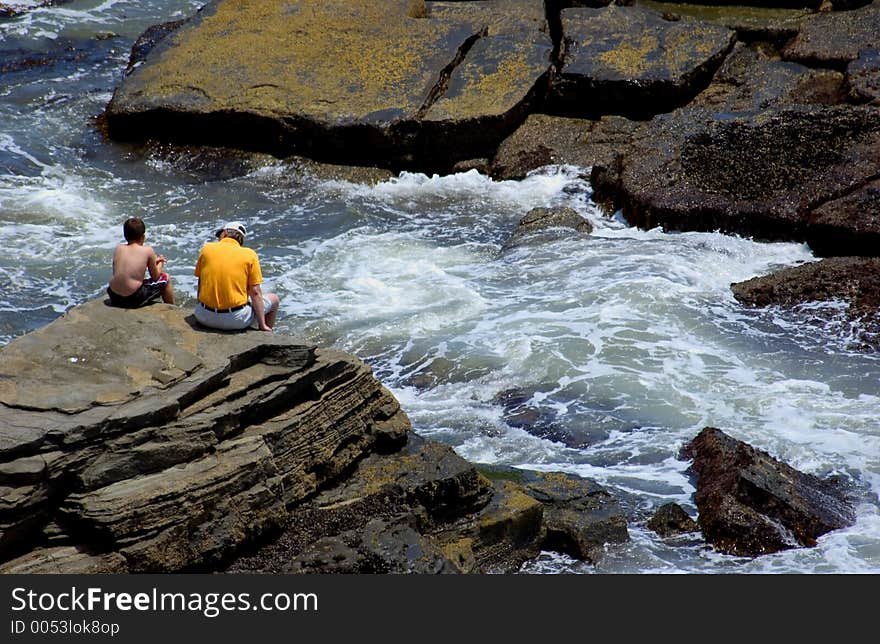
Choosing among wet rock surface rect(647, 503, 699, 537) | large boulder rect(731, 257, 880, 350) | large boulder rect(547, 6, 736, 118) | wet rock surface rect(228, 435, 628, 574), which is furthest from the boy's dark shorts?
large boulder rect(547, 6, 736, 118)

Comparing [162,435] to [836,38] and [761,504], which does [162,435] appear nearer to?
[761,504]

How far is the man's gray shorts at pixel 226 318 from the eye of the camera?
278 inches

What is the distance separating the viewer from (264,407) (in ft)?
21.9

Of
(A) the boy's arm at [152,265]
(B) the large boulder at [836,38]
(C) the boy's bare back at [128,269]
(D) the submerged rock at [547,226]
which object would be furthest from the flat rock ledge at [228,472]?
(B) the large boulder at [836,38]

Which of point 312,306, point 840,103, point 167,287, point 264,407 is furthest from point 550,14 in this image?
point 264,407

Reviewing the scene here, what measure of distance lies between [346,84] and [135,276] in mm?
7370

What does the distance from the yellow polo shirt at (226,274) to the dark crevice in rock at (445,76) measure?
6662 mm

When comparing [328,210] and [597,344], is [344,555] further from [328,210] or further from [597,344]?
[328,210]

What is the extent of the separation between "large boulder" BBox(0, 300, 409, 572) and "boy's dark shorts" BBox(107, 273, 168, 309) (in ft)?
0.50

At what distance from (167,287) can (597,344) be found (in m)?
3.95

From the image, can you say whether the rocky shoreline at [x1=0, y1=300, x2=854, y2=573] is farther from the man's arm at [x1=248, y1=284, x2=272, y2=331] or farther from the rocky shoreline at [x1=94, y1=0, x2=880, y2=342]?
the rocky shoreline at [x1=94, y1=0, x2=880, y2=342]

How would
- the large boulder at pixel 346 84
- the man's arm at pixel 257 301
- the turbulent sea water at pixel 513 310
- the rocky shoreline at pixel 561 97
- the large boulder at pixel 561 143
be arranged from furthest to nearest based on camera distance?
the large boulder at pixel 346 84
the large boulder at pixel 561 143
the rocky shoreline at pixel 561 97
the turbulent sea water at pixel 513 310
the man's arm at pixel 257 301

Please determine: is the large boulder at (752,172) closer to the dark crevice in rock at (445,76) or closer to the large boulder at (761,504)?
the dark crevice in rock at (445,76)

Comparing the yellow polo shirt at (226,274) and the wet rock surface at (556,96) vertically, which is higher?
the wet rock surface at (556,96)
